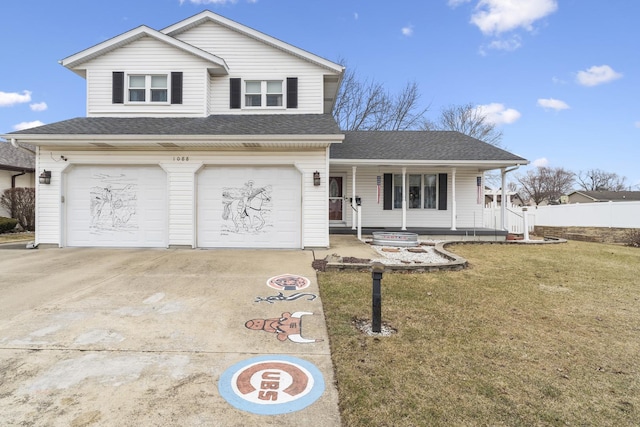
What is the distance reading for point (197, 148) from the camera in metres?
9.17

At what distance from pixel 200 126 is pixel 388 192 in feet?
25.7

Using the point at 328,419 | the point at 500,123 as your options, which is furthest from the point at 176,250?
the point at 500,123

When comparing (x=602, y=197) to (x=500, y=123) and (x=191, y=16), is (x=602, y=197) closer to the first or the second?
(x=500, y=123)

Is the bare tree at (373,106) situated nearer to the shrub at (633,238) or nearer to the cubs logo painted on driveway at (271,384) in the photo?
the shrub at (633,238)

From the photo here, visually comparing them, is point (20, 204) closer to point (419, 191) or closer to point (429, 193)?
point (419, 191)

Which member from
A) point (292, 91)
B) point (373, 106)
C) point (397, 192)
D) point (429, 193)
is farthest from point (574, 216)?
point (373, 106)

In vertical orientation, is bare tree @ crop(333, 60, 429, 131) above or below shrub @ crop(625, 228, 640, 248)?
above

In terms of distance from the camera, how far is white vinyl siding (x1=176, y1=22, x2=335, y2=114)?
11.4 meters

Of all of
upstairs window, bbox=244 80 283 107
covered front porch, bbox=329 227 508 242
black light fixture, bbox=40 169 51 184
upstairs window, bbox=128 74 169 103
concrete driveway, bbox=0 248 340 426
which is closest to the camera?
concrete driveway, bbox=0 248 340 426

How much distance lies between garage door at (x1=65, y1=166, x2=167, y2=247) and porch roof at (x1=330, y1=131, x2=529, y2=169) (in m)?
6.26

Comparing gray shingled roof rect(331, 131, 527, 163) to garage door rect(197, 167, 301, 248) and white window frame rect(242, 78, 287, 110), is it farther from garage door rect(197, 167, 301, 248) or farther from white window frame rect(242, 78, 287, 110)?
garage door rect(197, 167, 301, 248)

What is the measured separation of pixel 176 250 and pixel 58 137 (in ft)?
14.2

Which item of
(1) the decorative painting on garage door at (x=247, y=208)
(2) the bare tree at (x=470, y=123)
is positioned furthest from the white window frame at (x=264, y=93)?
(2) the bare tree at (x=470, y=123)

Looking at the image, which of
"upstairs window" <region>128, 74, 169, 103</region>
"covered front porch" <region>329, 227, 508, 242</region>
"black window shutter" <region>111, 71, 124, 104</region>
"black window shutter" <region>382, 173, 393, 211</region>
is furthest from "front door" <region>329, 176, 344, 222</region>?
"black window shutter" <region>111, 71, 124, 104</region>
